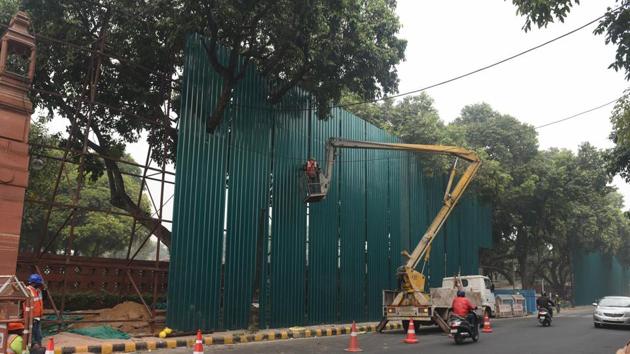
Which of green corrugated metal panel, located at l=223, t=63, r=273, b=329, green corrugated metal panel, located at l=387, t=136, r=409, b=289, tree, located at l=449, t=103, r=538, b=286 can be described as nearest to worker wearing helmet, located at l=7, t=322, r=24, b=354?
green corrugated metal panel, located at l=223, t=63, r=273, b=329

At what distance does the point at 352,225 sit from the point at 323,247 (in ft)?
A: 7.68

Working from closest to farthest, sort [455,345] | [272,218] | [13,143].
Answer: [13,143]
[455,345]
[272,218]

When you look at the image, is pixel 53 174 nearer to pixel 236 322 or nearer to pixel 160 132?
pixel 160 132

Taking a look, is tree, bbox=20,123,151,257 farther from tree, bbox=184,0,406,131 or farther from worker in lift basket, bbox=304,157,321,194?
worker in lift basket, bbox=304,157,321,194

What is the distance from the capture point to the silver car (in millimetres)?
19156

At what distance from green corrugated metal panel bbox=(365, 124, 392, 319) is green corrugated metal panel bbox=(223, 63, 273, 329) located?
6.84m

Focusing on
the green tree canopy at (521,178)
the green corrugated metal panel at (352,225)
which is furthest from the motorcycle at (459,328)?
the green tree canopy at (521,178)

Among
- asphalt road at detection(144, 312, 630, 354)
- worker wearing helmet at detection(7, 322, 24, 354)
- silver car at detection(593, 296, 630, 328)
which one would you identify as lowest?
asphalt road at detection(144, 312, 630, 354)

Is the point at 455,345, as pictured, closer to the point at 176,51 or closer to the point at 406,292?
the point at 406,292

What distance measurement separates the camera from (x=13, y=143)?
1177 centimetres

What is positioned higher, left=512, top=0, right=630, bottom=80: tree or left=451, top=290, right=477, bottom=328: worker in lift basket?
left=512, top=0, right=630, bottom=80: tree

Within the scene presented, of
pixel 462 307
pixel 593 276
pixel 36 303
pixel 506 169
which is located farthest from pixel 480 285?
pixel 593 276

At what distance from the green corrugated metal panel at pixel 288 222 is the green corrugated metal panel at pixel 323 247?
0.53 m

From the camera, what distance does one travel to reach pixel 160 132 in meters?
20.0
